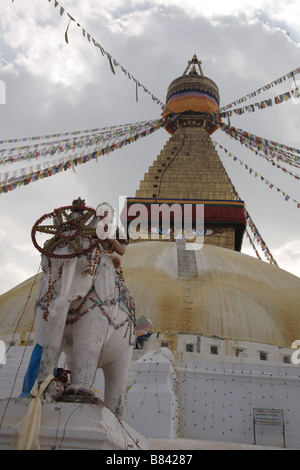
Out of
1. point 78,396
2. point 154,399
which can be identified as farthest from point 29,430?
point 154,399

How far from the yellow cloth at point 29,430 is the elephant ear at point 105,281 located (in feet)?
3.31

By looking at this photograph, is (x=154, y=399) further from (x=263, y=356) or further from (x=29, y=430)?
(x=29, y=430)

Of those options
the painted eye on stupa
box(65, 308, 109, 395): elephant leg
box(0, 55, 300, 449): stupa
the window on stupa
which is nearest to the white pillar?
box(0, 55, 300, 449): stupa

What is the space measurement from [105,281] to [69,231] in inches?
18.9

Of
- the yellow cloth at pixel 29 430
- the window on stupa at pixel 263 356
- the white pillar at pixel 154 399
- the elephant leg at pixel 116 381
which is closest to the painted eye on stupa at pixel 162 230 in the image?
the window on stupa at pixel 263 356

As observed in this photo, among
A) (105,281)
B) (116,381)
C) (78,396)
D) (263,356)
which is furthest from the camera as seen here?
(263,356)

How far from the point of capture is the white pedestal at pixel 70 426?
8.54ft

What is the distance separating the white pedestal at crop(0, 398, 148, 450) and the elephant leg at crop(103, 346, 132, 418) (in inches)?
36.5

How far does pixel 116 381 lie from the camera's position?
388 cm

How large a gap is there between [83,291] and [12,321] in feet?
23.3

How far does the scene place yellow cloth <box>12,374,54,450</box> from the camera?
253cm

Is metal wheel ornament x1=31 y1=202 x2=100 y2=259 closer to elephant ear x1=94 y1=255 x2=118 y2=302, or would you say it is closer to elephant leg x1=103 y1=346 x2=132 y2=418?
elephant ear x1=94 y1=255 x2=118 y2=302

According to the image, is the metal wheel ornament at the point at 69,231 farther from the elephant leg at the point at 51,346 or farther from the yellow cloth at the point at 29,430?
the yellow cloth at the point at 29,430
